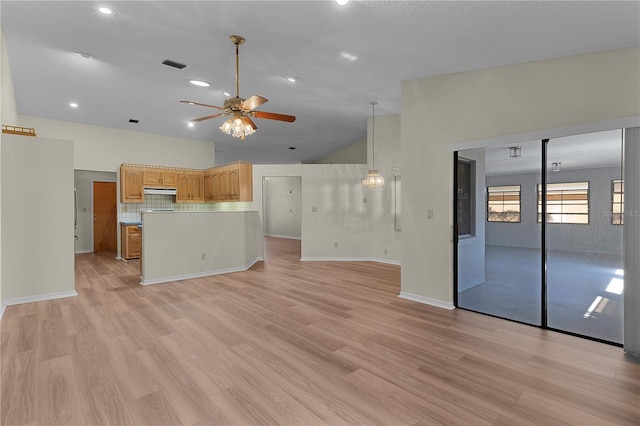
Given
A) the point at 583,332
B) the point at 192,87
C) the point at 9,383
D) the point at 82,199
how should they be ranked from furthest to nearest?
the point at 82,199 → the point at 192,87 → the point at 583,332 → the point at 9,383

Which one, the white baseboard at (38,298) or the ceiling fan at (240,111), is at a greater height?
the ceiling fan at (240,111)

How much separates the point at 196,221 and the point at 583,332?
5694 millimetres

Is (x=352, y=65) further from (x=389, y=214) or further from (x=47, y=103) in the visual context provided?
(x=47, y=103)

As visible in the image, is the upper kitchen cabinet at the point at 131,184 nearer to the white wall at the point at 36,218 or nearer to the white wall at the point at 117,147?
the white wall at the point at 117,147

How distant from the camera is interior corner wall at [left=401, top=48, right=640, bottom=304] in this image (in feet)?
9.54

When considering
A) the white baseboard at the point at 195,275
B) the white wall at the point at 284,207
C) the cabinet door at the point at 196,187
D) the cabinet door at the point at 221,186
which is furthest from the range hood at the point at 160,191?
the white wall at the point at 284,207

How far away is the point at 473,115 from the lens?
3.79 m

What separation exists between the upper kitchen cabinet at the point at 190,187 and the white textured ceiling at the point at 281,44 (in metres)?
2.61

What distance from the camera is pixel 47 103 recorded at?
5867mm

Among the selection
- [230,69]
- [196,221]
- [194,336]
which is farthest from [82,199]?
[194,336]

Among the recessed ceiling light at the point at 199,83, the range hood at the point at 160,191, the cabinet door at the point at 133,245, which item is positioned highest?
the recessed ceiling light at the point at 199,83

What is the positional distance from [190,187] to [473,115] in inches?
285

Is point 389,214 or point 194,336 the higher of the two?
point 389,214

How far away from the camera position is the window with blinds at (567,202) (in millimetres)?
3357
